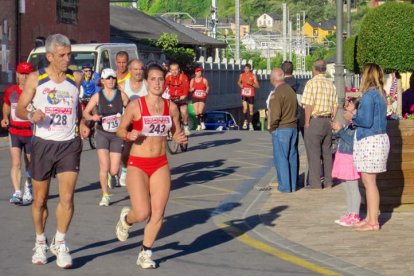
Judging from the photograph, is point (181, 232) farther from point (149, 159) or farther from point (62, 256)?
point (62, 256)

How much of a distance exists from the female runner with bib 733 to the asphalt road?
0.44 m

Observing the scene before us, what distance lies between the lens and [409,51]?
2080 centimetres

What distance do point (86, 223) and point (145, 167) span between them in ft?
9.53

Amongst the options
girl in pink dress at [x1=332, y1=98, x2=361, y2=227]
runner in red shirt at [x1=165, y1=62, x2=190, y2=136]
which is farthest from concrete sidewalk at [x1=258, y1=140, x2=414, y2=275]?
runner in red shirt at [x1=165, y1=62, x2=190, y2=136]

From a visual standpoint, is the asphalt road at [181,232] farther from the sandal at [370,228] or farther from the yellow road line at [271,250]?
the sandal at [370,228]

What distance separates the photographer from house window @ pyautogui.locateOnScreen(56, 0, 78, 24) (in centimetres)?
3906

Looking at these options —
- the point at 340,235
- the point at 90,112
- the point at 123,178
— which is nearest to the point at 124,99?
the point at 90,112

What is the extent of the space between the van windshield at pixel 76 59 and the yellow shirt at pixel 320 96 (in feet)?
35.8

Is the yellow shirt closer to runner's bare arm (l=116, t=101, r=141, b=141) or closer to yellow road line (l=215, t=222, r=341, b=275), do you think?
yellow road line (l=215, t=222, r=341, b=275)

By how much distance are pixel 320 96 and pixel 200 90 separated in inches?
461

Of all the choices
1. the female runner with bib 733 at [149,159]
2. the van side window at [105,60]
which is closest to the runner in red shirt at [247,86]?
the van side window at [105,60]

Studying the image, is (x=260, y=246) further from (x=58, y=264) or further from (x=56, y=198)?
(x=56, y=198)

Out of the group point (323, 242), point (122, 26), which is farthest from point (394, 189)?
point (122, 26)

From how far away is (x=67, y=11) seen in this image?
131ft
